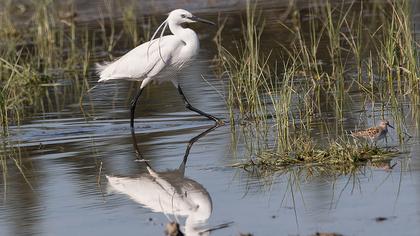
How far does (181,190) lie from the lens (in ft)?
23.8

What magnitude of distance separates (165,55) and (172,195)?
139 inches

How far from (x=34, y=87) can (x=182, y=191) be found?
6281 millimetres

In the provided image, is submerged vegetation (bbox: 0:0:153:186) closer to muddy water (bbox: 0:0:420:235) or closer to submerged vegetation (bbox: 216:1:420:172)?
muddy water (bbox: 0:0:420:235)

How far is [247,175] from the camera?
7477mm

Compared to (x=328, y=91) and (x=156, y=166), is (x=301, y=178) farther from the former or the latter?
(x=328, y=91)

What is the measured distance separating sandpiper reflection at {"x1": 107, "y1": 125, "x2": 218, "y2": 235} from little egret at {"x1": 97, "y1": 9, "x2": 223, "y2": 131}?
2.33 metres

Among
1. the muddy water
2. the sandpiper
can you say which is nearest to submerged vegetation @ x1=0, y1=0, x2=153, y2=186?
the muddy water

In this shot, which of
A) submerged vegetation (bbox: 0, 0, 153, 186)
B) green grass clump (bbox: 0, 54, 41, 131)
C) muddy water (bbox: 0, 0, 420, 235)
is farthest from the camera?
submerged vegetation (bbox: 0, 0, 153, 186)

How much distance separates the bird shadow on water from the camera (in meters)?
6.28

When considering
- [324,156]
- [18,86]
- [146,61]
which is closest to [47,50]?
[18,86]

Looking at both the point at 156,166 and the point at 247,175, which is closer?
the point at 247,175

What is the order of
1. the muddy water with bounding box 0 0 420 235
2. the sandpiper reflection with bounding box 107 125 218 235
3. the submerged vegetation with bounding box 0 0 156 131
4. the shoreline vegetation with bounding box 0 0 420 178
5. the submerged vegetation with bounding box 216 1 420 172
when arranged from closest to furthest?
the muddy water with bounding box 0 0 420 235 → the sandpiper reflection with bounding box 107 125 218 235 → the submerged vegetation with bounding box 216 1 420 172 → the shoreline vegetation with bounding box 0 0 420 178 → the submerged vegetation with bounding box 0 0 156 131

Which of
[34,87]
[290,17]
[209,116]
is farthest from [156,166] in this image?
[290,17]

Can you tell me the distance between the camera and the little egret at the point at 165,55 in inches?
411
